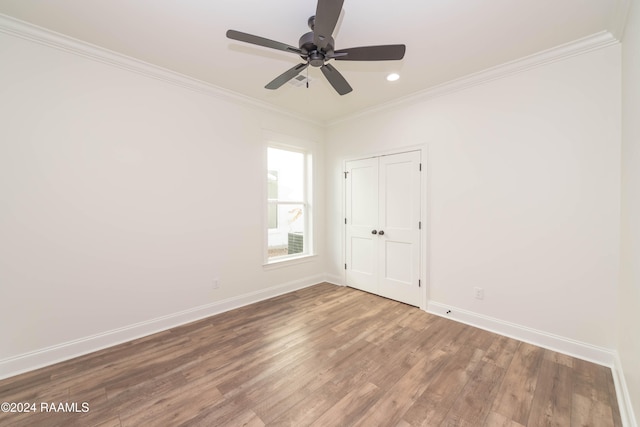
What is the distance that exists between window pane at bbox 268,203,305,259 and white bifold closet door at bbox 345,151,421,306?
0.85 meters

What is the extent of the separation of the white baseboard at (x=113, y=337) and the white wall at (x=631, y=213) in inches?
138

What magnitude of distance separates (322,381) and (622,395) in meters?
2.12

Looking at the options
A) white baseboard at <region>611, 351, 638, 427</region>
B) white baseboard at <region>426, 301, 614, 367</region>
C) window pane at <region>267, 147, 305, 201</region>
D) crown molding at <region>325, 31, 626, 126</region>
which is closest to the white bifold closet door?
white baseboard at <region>426, 301, 614, 367</region>

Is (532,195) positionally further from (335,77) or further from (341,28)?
→ (341,28)

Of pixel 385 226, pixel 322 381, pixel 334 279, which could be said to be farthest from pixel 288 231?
pixel 322 381

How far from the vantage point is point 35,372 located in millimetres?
2088

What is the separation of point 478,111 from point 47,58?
14.0 feet

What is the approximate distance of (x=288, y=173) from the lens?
451cm

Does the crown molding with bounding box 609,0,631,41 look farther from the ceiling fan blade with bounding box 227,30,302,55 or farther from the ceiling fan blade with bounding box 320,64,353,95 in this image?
Answer: the ceiling fan blade with bounding box 227,30,302,55

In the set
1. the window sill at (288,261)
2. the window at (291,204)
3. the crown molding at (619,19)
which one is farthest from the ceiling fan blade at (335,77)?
the window sill at (288,261)

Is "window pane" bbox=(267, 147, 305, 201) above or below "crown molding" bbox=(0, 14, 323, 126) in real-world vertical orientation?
below

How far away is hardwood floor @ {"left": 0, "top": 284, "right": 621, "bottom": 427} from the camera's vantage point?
65.0 inches

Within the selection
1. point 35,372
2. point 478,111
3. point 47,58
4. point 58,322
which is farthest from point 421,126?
point 35,372

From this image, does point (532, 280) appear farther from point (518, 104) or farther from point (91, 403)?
point (91, 403)
